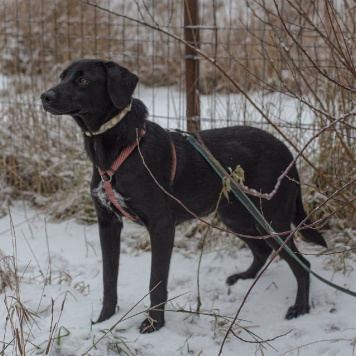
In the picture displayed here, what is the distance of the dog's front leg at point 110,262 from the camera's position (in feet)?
11.0

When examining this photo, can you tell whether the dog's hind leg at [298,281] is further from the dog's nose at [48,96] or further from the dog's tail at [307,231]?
the dog's nose at [48,96]

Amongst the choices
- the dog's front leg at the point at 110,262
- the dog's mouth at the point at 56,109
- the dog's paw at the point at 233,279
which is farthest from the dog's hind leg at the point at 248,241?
the dog's mouth at the point at 56,109

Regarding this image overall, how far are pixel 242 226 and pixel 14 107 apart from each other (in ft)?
8.69

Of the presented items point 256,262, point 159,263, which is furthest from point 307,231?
point 159,263

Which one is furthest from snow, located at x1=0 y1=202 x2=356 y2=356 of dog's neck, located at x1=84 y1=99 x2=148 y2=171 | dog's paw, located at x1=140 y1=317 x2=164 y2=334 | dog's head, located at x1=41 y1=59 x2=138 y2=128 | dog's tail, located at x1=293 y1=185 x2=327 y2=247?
A: dog's head, located at x1=41 y1=59 x2=138 y2=128

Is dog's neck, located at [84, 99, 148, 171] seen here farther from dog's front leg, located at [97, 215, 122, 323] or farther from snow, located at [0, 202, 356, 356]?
snow, located at [0, 202, 356, 356]

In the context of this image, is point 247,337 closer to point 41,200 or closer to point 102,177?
point 102,177

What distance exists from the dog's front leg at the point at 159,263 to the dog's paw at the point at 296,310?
2.23 ft

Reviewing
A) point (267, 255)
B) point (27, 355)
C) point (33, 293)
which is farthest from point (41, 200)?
point (27, 355)

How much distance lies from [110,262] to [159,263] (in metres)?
0.30

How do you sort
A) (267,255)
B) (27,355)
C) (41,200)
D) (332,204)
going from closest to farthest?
(27,355) < (267,255) < (332,204) < (41,200)

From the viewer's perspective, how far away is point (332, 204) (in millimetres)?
4402

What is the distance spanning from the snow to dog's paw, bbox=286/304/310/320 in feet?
0.11

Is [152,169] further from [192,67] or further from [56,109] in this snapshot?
[192,67]
